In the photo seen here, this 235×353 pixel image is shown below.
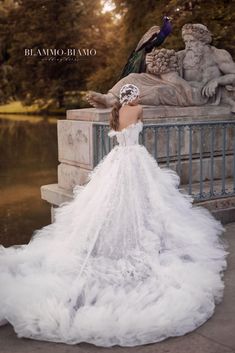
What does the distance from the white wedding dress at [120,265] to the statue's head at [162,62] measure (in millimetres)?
2592

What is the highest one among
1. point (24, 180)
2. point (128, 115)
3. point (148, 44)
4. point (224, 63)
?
point (148, 44)

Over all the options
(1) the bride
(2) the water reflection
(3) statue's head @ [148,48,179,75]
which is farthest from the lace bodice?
(2) the water reflection

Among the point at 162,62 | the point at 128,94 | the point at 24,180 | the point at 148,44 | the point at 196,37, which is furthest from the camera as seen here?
the point at 24,180

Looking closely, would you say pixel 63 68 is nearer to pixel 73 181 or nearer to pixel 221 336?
pixel 73 181

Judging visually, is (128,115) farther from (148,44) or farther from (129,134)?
(148,44)

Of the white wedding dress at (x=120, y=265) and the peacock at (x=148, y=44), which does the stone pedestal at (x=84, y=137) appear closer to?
the peacock at (x=148, y=44)

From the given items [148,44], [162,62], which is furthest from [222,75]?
[148,44]

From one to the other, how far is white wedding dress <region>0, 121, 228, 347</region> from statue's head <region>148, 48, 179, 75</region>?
2.59 m

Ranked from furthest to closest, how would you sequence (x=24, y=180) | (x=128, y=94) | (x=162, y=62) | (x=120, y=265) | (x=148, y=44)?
(x=24, y=180)
(x=148, y=44)
(x=162, y=62)
(x=128, y=94)
(x=120, y=265)

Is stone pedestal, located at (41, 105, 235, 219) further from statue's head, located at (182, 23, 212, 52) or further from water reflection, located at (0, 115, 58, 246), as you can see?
water reflection, located at (0, 115, 58, 246)

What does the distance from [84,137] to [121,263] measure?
2806mm

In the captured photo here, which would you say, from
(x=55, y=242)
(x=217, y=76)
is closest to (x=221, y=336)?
(x=55, y=242)

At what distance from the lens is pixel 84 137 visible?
6672 mm

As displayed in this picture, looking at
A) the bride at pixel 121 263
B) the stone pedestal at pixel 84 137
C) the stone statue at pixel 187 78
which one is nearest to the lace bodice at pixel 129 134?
the bride at pixel 121 263
